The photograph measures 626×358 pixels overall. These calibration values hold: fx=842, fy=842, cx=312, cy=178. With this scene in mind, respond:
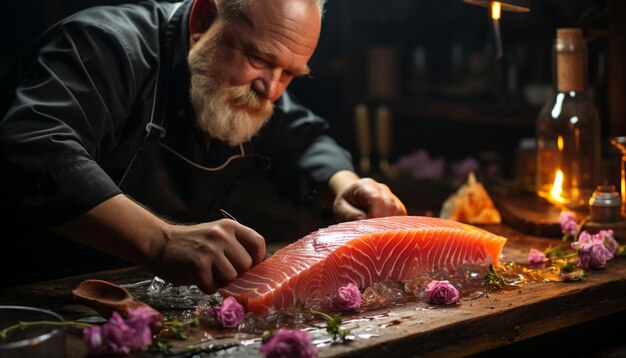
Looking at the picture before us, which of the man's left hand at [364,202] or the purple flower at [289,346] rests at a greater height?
the man's left hand at [364,202]

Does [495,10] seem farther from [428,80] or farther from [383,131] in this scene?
[428,80]

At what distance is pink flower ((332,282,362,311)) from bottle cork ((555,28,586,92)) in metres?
1.59

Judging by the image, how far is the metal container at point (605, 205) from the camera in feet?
10.3

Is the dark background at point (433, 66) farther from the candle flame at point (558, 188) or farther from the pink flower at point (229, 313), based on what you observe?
the pink flower at point (229, 313)

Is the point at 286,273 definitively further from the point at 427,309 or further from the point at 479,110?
the point at 479,110

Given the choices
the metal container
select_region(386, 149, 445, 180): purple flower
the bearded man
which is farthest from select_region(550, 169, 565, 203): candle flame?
select_region(386, 149, 445, 180): purple flower

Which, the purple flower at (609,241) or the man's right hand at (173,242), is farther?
the purple flower at (609,241)

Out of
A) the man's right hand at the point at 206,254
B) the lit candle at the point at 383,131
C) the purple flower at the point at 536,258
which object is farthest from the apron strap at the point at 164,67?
the lit candle at the point at 383,131

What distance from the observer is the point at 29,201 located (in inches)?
92.7

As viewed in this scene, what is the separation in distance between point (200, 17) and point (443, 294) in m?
1.38

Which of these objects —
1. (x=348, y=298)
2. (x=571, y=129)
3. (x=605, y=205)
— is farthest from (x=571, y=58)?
(x=348, y=298)

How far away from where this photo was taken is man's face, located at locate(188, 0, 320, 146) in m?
2.85

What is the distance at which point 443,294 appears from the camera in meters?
2.37

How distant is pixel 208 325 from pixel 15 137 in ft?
2.59
